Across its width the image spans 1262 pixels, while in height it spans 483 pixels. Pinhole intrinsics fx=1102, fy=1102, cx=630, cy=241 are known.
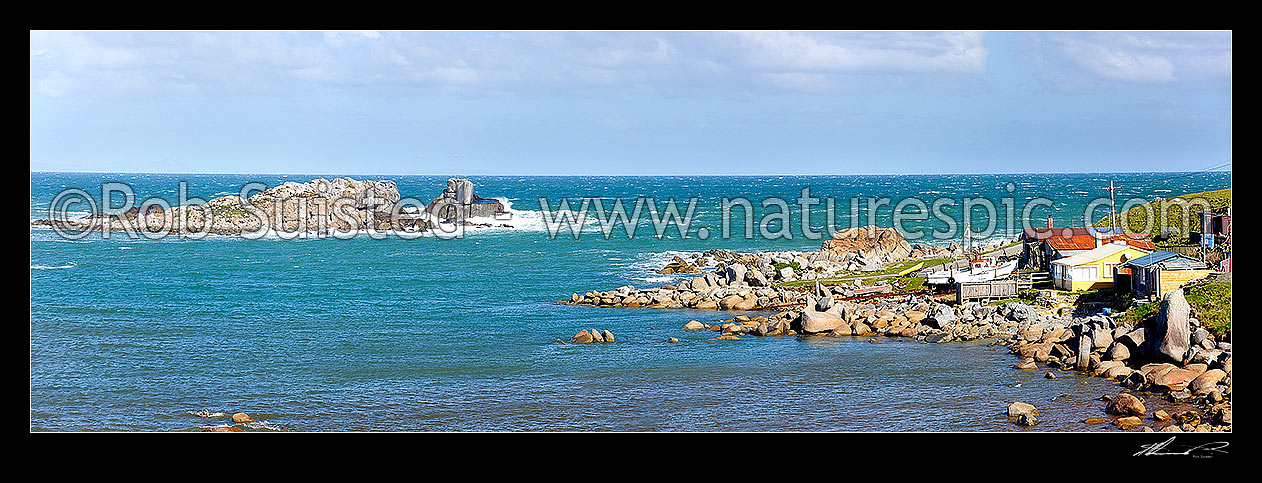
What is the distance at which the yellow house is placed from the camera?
3077 centimetres

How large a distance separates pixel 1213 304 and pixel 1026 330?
4.03 meters

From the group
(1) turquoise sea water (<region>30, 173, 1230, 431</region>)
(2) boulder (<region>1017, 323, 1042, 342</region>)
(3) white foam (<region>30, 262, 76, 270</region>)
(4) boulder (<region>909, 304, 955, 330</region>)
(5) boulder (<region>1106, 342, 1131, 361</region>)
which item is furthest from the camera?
(3) white foam (<region>30, 262, 76, 270</region>)

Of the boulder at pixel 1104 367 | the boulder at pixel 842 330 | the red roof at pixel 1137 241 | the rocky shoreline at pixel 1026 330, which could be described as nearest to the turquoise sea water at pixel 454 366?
the boulder at pixel 1104 367

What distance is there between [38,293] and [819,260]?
28681mm

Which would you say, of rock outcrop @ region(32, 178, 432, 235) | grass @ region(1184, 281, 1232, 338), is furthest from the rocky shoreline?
rock outcrop @ region(32, 178, 432, 235)

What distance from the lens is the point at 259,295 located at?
3853 cm

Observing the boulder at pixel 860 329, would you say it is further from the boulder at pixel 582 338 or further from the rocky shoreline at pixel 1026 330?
the boulder at pixel 582 338

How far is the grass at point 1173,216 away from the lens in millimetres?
39281

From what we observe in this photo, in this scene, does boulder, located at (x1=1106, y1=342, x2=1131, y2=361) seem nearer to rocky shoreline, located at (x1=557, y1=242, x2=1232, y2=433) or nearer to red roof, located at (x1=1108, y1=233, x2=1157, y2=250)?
rocky shoreline, located at (x1=557, y1=242, x2=1232, y2=433)

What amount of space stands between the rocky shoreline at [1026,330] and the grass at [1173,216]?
1187cm

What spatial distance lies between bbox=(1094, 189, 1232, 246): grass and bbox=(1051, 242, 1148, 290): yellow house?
24.2 ft
